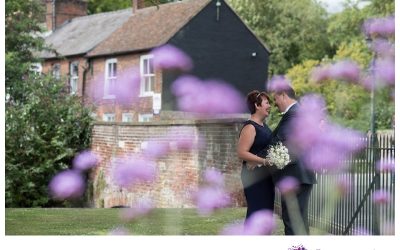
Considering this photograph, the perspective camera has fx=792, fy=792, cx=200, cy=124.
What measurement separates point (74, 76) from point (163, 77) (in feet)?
8.37

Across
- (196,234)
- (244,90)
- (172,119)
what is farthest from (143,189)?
(196,234)

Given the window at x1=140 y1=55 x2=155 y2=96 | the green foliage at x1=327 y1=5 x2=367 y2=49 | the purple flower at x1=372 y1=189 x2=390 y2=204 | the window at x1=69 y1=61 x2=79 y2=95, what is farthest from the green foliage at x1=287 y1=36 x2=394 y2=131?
the window at x1=69 y1=61 x2=79 y2=95

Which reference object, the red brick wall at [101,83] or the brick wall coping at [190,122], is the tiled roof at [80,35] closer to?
the red brick wall at [101,83]

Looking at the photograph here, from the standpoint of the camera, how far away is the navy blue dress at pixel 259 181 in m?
3.48

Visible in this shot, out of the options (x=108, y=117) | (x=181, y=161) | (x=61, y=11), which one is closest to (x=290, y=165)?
(x=181, y=161)

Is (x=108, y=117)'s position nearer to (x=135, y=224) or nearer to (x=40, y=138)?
(x=40, y=138)

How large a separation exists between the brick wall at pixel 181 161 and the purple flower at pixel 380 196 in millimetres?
1095

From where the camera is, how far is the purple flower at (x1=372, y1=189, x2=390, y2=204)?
472 centimetres

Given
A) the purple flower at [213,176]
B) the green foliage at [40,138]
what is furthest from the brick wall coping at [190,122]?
the green foliage at [40,138]

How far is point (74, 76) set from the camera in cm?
809

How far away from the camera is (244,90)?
20.6ft

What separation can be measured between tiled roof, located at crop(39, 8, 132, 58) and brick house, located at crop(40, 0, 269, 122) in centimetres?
1

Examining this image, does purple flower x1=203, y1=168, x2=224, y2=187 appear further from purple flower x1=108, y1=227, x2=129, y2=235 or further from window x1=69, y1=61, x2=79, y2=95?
window x1=69, y1=61, x2=79, y2=95

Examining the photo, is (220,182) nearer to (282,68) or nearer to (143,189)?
(143,189)
